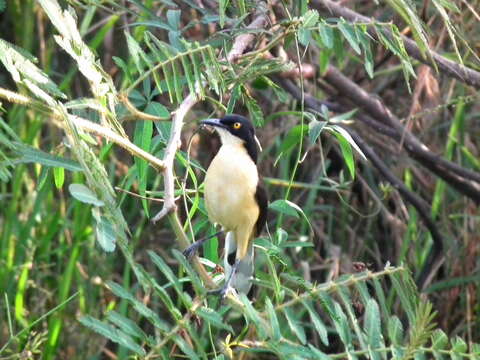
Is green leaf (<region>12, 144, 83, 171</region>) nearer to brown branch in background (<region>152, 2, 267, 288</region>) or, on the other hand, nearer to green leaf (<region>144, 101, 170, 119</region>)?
brown branch in background (<region>152, 2, 267, 288</region>)

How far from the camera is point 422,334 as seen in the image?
2.54 metres

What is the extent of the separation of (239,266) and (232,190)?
0.96 ft

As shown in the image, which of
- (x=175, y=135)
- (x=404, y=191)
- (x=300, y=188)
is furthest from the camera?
(x=300, y=188)

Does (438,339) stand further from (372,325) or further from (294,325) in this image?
(294,325)

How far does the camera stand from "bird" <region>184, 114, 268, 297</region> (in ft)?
12.2

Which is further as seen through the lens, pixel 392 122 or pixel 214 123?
pixel 392 122

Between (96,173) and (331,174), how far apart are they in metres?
4.16

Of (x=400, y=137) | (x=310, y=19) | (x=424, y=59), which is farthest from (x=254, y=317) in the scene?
(x=400, y=137)

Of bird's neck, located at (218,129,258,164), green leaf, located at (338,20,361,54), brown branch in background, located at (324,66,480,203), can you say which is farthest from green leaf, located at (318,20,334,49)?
brown branch in background, located at (324,66,480,203)

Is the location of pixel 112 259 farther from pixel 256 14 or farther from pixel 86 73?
pixel 86 73

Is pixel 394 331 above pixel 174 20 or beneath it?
beneath

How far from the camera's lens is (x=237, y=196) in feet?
12.5

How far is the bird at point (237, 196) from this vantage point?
371 cm

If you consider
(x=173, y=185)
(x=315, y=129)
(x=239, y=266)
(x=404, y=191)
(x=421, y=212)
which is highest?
(x=173, y=185)
